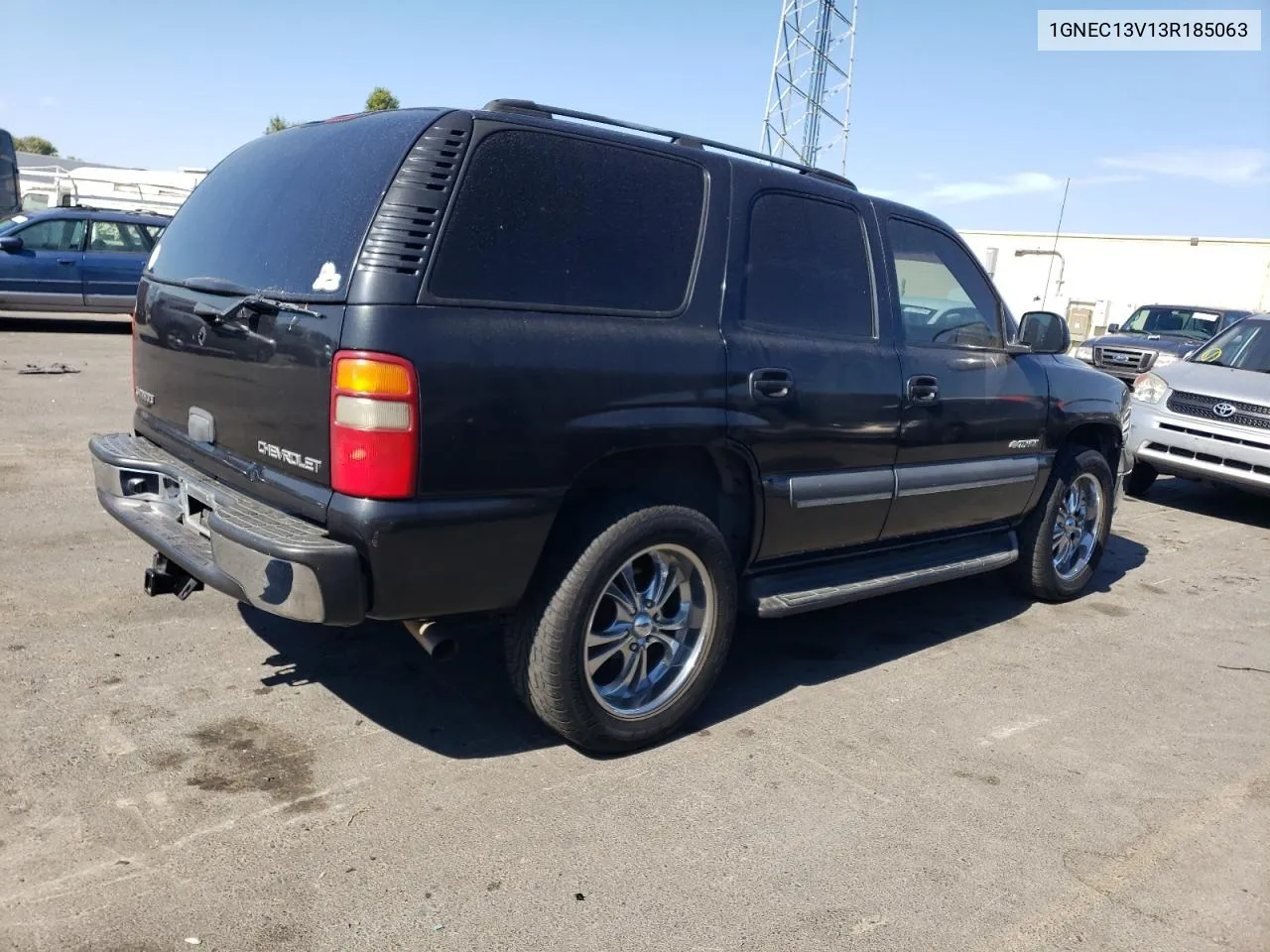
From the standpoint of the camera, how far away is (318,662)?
408 centimetres

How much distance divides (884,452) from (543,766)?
1.93m

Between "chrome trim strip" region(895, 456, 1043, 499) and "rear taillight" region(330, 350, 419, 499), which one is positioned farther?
"chrome trim strip" region(895, 456, 1043, 499)

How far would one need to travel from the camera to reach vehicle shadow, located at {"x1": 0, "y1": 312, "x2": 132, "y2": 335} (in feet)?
46.9

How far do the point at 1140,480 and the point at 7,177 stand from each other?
20039 mm

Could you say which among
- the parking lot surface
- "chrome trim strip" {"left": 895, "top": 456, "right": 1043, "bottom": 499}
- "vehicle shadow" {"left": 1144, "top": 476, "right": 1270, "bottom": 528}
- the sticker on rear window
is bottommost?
Result: the parking lot surface

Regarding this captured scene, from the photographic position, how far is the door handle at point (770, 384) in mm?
3740

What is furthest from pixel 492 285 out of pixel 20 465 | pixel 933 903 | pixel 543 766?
pixel 20 465

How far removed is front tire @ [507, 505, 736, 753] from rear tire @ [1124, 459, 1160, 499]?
21.8 feet

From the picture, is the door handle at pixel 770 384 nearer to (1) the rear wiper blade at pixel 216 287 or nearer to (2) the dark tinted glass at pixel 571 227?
(2) the dark tinted glass at pixel 571 227

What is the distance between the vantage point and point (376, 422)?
2854mm

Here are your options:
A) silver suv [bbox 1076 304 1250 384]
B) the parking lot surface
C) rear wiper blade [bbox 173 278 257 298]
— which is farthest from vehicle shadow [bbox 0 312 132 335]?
silver suv [bbox 1076 304 1250 384]

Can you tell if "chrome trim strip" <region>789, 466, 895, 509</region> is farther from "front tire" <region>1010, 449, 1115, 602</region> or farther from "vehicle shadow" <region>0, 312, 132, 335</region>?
"vehicle shadow" <region>0, 312, 132, 335</region>

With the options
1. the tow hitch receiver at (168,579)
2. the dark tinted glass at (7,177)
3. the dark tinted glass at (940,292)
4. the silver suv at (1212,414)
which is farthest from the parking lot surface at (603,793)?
the dark tinted glass at (7,177)

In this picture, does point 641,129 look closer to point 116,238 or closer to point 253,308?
point 253,308
